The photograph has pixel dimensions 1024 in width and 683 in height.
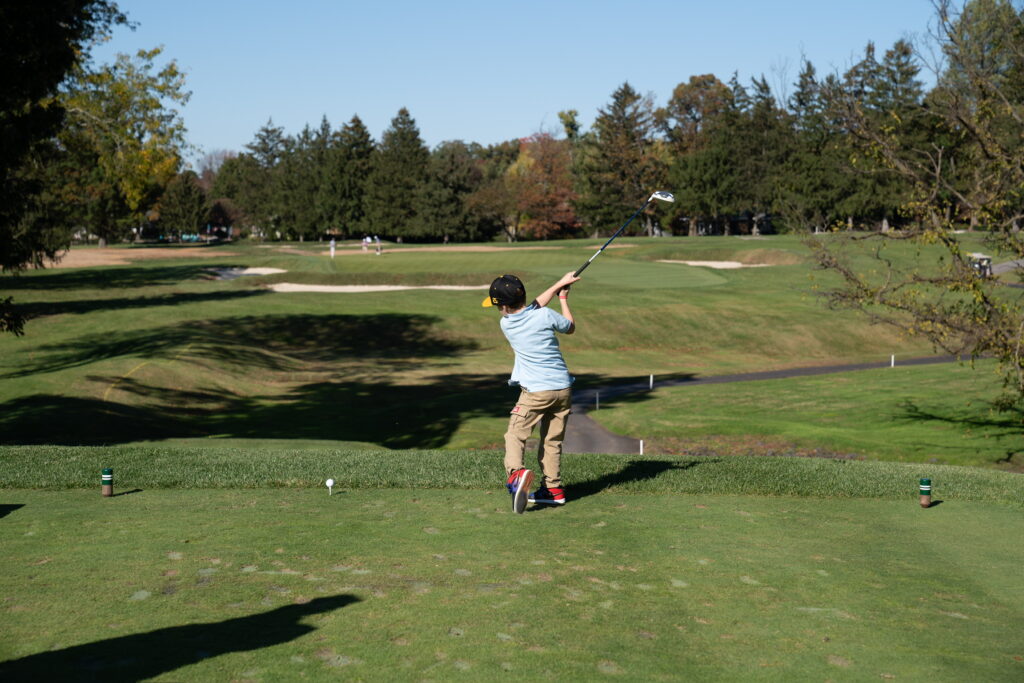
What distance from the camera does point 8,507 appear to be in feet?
32.1

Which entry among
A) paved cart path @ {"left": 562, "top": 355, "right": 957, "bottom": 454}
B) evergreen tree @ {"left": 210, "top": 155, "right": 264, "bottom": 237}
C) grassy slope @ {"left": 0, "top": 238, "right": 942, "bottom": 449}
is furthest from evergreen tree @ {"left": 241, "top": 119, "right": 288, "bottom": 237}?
paved cart path @ {"left": 562, "top": 355, "right": 957, "bottom": 454}

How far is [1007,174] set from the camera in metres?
19.7

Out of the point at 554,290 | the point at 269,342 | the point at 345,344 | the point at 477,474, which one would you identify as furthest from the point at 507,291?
the point at 345,344

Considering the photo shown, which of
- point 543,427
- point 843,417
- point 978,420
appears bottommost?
point 843,417

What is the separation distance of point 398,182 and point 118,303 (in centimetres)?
7130

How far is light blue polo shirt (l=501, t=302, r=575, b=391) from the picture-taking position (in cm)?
985

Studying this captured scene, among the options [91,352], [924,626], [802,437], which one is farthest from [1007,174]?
[91,352]

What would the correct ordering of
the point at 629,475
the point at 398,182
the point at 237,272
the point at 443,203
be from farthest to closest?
the point at 398,182 → the point at 443,203 → the point at 237,272 → the point at 629,475

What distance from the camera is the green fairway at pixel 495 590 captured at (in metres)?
5.82

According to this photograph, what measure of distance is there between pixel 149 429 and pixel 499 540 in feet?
60.5

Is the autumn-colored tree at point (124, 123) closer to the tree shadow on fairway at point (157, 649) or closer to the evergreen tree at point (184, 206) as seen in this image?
the tree shadow on fairway at point (157, 649)

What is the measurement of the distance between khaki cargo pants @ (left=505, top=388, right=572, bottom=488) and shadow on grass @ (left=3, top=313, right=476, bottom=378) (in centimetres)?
2405

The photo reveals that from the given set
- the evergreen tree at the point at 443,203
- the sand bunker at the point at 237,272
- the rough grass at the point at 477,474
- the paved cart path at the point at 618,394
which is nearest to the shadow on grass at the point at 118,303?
the sand bunker at the point at 237,272

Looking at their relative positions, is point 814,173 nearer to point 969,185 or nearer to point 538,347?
point 969,185
